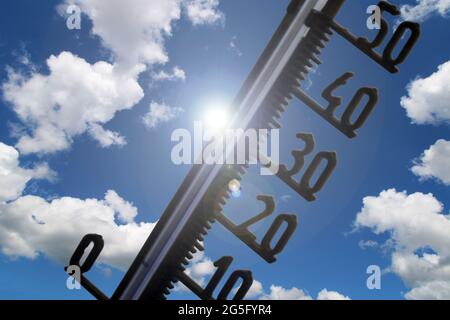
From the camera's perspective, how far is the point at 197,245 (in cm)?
541

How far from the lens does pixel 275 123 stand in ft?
16.7

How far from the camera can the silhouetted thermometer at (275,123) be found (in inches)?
193

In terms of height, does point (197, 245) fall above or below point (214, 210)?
below

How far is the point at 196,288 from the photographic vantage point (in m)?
5.25

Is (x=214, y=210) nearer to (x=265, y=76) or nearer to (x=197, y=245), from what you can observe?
(x=197, y=245)

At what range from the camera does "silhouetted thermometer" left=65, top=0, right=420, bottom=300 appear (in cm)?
489

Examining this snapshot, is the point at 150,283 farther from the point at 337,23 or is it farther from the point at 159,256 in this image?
the point at 337,23
